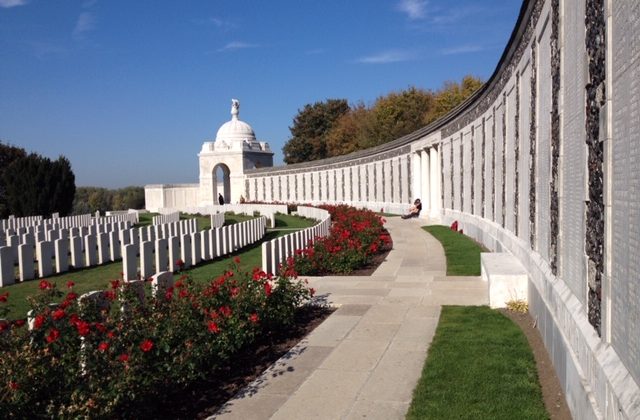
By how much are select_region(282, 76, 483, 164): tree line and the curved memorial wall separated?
1427 inches

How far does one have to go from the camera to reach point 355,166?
39750 mm

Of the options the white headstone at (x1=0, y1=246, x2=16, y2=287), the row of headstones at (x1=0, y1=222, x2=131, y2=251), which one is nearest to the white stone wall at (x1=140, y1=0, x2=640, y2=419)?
the white headstone at (x1=0, y1=246, x2=16, y2=287)

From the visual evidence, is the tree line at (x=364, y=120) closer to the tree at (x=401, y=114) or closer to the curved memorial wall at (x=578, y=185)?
the tree at (x=401, y=114)

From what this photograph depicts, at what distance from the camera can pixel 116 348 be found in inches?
193

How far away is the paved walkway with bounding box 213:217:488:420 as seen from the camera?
504 cm

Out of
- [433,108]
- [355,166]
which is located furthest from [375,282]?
[433,108]

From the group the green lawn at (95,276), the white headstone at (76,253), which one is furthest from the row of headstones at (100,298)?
the white headstone at (76,253)

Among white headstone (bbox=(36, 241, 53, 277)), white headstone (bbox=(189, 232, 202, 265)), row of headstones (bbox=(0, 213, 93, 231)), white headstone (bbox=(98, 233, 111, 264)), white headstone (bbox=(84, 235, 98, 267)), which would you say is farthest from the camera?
row of headstones (bbox=(0, 213, 93, 231))

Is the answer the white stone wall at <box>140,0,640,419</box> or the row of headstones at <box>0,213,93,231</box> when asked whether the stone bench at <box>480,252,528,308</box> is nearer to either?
the white stone wall at <box>140,0,640,419</box>

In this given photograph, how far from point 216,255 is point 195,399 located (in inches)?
460

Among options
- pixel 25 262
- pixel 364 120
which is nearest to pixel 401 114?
pixel 364 120

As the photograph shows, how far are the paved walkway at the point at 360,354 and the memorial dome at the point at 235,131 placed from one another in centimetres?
5067

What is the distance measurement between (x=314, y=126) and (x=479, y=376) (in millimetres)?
68759

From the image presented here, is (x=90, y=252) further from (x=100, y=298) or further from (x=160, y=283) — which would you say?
(x=100, y=298)
